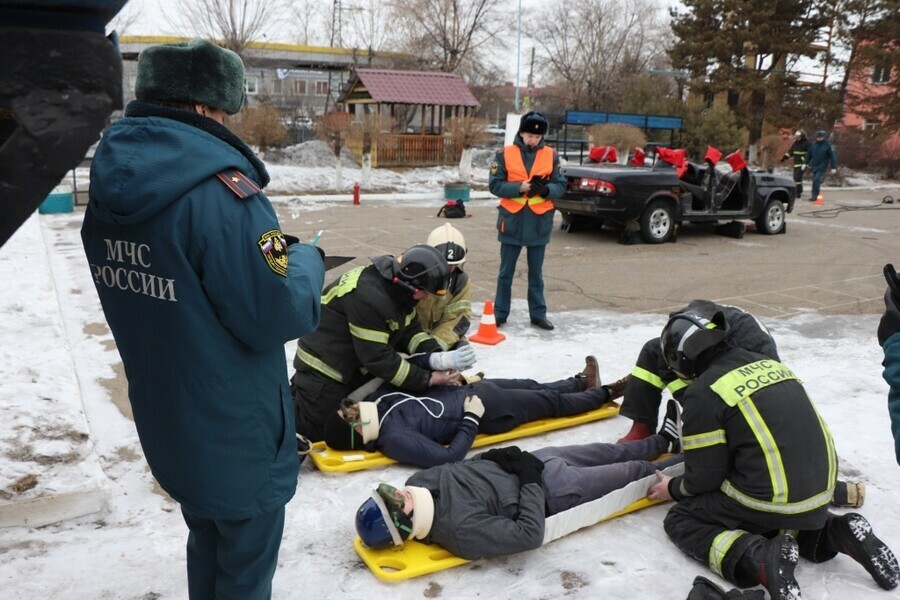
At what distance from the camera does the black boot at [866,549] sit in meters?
2.95

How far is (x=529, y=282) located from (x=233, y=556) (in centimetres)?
494

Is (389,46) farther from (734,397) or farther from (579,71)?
(734,397)

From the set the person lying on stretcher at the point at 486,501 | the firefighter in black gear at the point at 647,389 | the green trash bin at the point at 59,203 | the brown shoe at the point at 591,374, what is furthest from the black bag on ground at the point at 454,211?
the person lying on stretcher at the point at 486,501

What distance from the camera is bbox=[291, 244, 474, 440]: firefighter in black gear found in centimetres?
387

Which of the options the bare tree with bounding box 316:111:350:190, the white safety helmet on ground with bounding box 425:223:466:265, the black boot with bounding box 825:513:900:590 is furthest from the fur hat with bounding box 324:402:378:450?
the bare tree with bounding box 316:111:350:190

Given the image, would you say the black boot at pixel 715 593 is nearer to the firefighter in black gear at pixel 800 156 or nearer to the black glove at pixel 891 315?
the black glove at pixel 891 315

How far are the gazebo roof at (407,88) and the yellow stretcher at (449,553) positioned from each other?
23769mm

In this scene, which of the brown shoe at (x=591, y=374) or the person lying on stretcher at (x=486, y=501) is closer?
the person lying on stretcher at (x=486, y=501)

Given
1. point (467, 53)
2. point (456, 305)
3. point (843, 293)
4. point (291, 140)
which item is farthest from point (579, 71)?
point (456, 305)

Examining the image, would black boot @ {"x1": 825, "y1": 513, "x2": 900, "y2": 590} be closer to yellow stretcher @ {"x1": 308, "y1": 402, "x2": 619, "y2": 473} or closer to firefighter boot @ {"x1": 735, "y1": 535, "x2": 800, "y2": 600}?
firefighter boot @ {"x1": 735, "y1": 535, "x2": 800, "y2": 600}

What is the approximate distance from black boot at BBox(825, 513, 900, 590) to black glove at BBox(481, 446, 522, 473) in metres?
1.36

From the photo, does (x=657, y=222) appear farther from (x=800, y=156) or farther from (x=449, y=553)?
(x=800, y=156)

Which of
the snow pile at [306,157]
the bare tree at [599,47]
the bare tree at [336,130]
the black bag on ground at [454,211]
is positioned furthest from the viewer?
the bare tree at [599,47]

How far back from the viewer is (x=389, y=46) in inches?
1454
